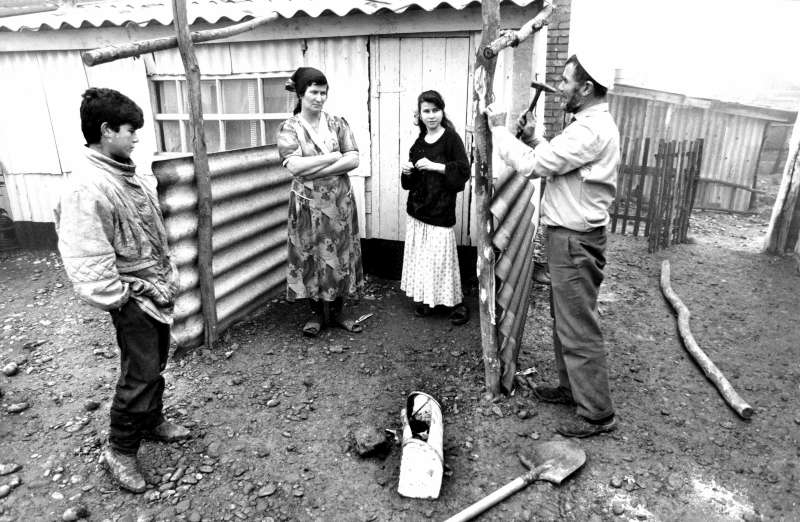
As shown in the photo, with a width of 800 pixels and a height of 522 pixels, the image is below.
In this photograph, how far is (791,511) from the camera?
9.36 ft

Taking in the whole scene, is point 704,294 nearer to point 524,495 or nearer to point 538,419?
point 538,419

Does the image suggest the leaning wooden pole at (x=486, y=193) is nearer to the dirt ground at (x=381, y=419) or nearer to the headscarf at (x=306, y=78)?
the dirt ground at (x=381, y=419)

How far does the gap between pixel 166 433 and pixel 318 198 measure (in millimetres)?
2143

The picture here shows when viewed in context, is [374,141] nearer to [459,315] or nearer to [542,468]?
[459,315]

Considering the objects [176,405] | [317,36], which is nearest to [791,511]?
[176,405]

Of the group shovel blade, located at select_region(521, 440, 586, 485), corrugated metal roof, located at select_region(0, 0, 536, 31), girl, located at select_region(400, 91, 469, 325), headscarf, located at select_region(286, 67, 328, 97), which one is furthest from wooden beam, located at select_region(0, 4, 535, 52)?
shovel blade, located at select_region(521, 440, 586, 485)

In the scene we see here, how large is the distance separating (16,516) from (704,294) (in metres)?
6.75

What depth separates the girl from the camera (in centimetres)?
455

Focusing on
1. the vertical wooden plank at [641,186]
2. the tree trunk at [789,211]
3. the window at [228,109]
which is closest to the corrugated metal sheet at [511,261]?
the window at [228,109]

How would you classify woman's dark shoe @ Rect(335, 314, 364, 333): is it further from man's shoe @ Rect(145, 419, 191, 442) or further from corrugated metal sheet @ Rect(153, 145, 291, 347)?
man's shoe @ Rect(145, 419, 191, 442)

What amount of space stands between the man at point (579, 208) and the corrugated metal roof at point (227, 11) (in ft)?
6.55

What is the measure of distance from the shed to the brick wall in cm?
125

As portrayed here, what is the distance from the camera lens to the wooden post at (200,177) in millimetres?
3889

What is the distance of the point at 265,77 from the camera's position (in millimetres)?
5918
